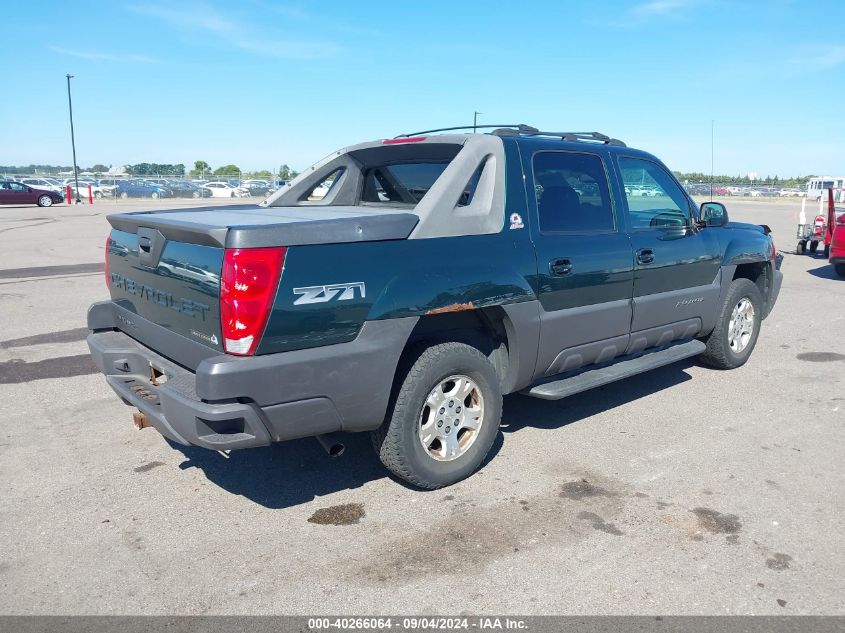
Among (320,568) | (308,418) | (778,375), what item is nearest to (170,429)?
(308,418)

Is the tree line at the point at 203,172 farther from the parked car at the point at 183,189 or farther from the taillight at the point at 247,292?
the taillight at the point at 247,292

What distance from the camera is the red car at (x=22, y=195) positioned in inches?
1254

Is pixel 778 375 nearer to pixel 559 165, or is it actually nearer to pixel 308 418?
pixel 559 165

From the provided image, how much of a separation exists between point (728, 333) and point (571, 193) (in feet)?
8.34

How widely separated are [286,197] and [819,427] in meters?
4.25

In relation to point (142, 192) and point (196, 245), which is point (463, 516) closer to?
point (196, 245)

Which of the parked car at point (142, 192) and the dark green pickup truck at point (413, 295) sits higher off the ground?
the parked car at point (142, 192)

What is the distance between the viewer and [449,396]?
4.00 meters

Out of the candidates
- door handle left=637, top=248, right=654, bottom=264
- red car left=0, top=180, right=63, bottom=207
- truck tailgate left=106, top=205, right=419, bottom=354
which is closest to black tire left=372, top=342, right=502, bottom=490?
truck tailgate left=106, top=205, right=419, bottom=354

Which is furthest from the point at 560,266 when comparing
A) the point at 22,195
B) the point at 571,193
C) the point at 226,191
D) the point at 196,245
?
the point at 226,191

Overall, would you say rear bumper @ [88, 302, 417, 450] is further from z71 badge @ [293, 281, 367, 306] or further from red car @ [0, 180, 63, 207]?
red car @ [0, 180, 63, 207]

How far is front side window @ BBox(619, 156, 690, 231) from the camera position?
516cm

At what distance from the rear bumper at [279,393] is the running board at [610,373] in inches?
50.6

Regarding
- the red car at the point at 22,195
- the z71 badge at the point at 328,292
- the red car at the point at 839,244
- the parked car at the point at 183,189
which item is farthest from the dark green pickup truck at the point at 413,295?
the parked car at the point at 183,189
